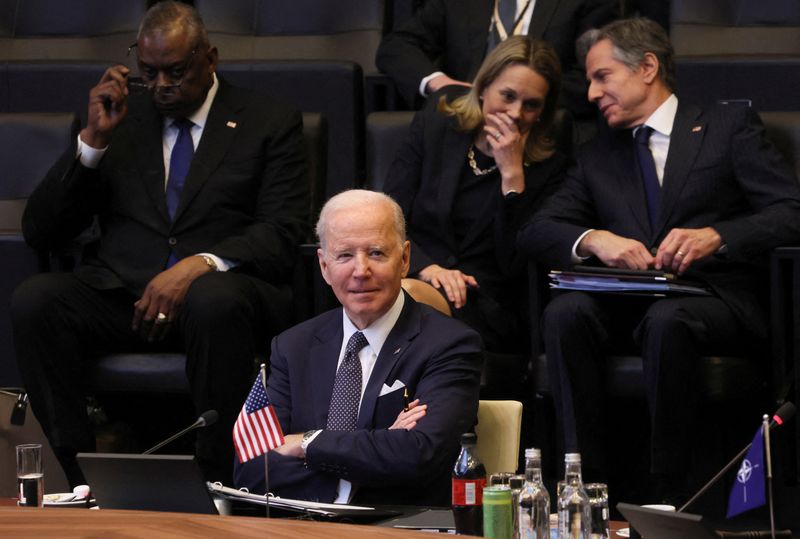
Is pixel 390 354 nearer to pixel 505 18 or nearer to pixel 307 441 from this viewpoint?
pixel 307 441

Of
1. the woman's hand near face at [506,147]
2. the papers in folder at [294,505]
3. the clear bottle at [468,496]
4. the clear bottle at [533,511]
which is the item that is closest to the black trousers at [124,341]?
the woman's hand near face at [506,147]

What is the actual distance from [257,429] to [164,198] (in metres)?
1.59

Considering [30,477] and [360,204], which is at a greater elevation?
[360,204]

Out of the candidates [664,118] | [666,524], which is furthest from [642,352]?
[666,524]

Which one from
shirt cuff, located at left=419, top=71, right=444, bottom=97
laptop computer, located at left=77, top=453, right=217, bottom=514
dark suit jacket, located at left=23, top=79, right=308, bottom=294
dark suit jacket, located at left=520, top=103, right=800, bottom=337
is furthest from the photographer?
shirt cuff, located at left=419, top=71, right=444, bottom=97

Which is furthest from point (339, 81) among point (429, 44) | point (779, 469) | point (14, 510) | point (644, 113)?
point (14, 510)

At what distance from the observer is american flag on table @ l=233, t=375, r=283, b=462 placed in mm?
2305

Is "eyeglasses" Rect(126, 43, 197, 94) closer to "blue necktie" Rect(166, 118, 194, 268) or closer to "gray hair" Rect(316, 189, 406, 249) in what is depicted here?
"blue necktie" Rect(166, 118, 194, 268)

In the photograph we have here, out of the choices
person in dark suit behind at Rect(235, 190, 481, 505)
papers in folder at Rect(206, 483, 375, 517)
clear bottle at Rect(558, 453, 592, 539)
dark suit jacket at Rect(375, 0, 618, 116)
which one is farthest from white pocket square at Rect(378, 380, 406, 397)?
dark suit jacket at Rect(375, 0, 618, 116)

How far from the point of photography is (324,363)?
2.73 meters

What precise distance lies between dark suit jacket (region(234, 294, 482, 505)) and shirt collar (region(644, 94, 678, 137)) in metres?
1.10

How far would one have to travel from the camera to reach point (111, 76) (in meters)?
3.80

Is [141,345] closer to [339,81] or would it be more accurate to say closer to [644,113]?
[339,81]

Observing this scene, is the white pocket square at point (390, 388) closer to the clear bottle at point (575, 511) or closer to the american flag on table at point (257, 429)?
the american flag on table at point (257, 429)
